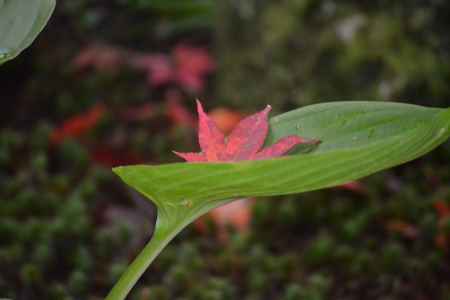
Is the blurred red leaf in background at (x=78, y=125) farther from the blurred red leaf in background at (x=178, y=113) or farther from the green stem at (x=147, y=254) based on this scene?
the green stem at (x=147, y=254)

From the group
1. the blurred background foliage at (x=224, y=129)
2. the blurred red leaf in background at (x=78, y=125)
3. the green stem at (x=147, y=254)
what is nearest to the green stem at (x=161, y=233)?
the green stem at (x=147, y=254)

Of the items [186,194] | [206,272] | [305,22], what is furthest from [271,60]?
[186,194]

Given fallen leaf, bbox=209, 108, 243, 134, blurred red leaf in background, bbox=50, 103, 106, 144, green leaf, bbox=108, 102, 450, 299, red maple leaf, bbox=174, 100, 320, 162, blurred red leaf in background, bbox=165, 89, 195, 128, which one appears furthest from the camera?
blurred red leaf in background, bbox=165, 89, 195, 128

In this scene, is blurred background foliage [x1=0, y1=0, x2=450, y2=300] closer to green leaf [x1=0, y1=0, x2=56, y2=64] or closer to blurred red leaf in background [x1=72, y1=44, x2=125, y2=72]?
blurred red leaf in background [x1=72, y1=44, x2=125, y2=72]

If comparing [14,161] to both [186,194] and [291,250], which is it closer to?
[291,250]

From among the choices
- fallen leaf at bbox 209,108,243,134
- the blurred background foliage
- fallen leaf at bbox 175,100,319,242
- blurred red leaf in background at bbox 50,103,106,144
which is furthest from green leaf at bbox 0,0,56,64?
fallen leaf at bbox 209,108,243,134
